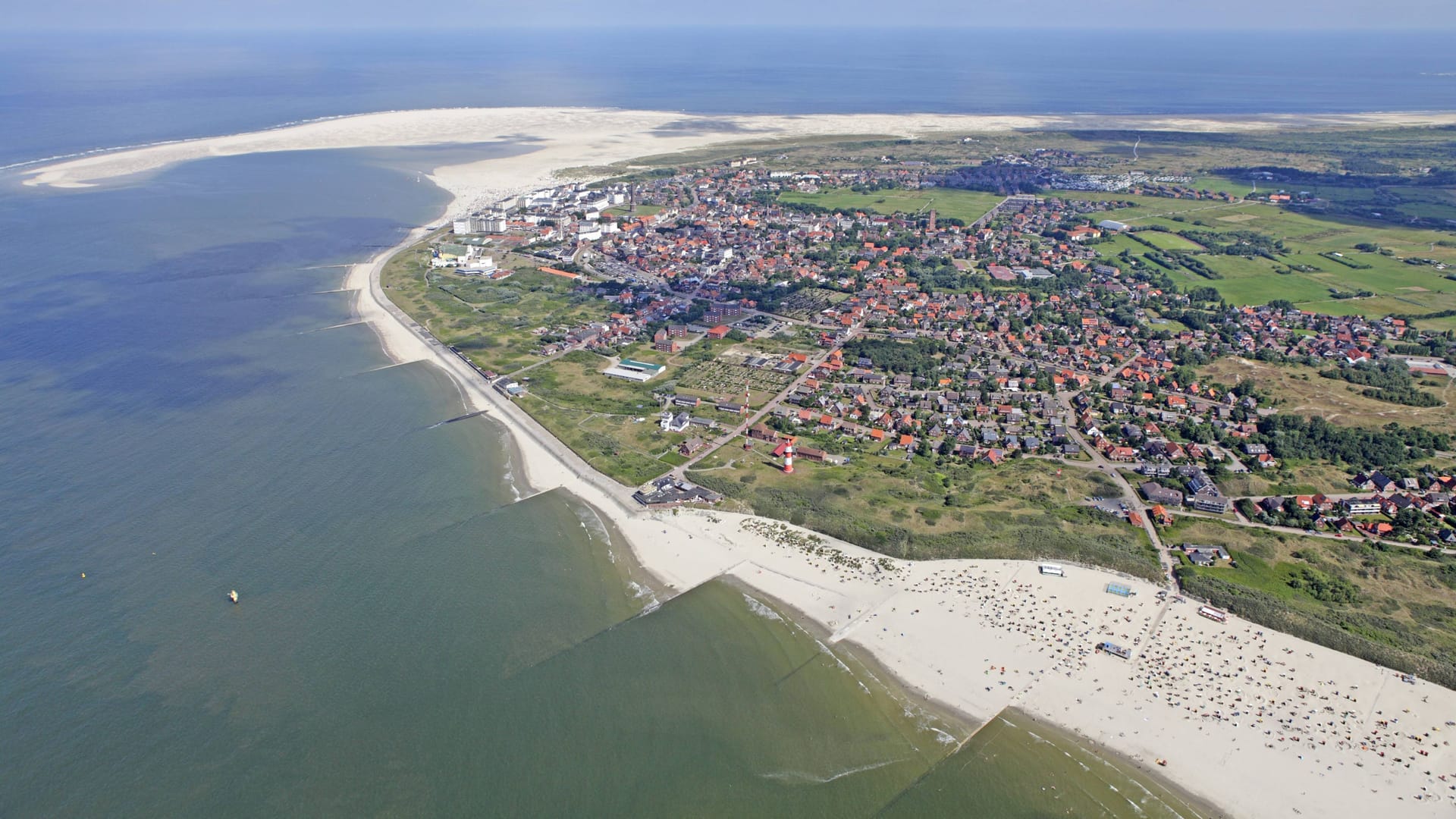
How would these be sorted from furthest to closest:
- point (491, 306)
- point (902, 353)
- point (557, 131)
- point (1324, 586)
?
1. point (557, 131)
2. point (491, 306)
3. point (902, 353)
4. point (1324, 586)

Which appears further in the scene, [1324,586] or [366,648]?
[1324,586]

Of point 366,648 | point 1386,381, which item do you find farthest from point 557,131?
point 366,648

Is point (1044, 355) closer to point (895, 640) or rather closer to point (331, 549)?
point (895, 640)

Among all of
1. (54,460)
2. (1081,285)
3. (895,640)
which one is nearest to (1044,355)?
(1081,285)

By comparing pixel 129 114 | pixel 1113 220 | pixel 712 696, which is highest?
pixel 129 114

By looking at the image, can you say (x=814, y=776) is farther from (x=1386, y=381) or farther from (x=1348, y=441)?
(x=1386, y=381)

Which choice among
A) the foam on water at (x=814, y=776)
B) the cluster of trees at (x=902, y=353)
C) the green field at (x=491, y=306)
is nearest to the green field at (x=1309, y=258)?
the cluster of trees at (x=902, y=353)

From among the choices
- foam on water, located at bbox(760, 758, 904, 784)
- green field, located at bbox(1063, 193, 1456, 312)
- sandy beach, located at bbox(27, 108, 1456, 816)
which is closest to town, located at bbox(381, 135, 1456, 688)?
green field, located at bbox(1063, 193, 1456, 312)
